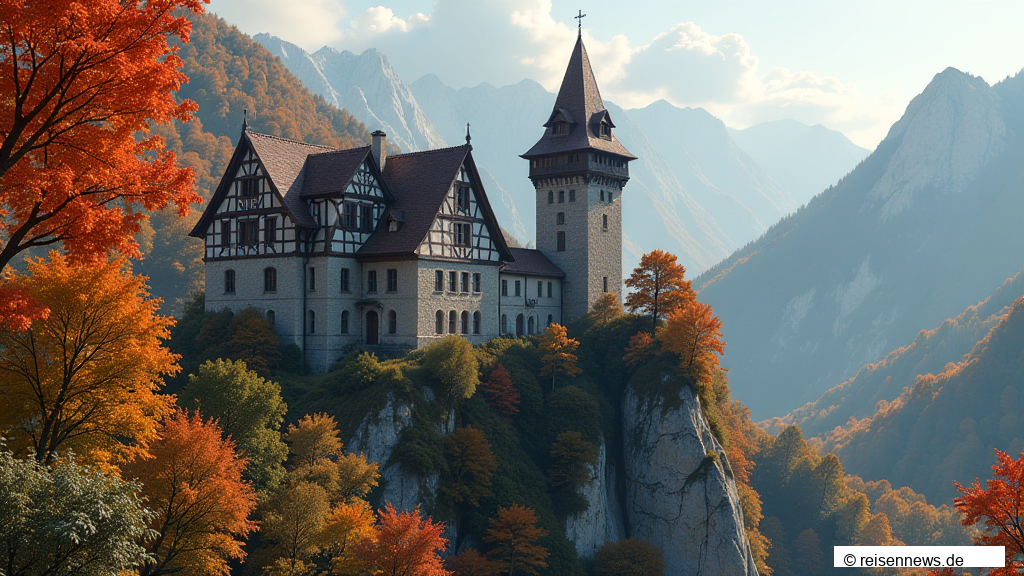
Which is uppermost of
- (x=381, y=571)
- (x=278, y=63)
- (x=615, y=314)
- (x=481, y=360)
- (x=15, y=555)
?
(x=278, y=63)

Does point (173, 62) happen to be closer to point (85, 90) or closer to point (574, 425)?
point (85, 90)

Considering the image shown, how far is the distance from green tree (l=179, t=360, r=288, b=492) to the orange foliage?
67.6 ft

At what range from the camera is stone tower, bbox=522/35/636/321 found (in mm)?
69062

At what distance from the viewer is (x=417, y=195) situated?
5400 cm

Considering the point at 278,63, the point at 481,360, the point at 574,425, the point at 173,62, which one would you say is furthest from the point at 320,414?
the point at 278,63

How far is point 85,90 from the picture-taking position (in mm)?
15758

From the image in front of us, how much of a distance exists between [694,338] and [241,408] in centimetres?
3148

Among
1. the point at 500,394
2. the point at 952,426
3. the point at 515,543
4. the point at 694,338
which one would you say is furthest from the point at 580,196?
the point at 952,426

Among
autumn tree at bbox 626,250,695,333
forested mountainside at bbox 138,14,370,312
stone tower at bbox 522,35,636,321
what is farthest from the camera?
forested mountainside at bbox 138,14,370,312

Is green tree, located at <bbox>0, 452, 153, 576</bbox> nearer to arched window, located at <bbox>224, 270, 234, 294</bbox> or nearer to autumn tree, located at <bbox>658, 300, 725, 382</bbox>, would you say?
arched window, located at <bbox>224, 270, 234, 294</bbox>

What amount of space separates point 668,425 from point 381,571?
29580 mm

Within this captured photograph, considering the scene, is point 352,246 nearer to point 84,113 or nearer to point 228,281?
point 228,281

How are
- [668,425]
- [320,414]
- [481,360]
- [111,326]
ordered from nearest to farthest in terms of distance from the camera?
1. [111,326]
2. [320,414]
3. [481,360]
4. [668,425]

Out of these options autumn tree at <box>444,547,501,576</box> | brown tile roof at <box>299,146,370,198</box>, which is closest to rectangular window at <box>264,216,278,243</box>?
brown tile roof at <box>299,146,370,198</box>
